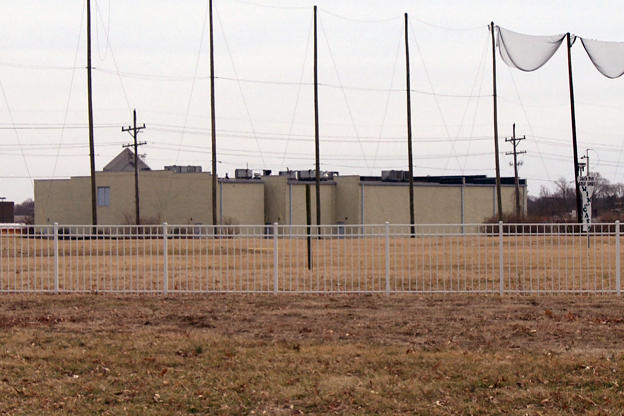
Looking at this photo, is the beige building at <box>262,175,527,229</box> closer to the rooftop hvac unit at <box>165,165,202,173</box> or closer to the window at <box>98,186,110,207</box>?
the rooftop hvac unit at <box>165,165,202,173</box>

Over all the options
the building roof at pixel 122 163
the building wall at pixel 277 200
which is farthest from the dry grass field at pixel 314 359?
the building roof at pixel 122 163

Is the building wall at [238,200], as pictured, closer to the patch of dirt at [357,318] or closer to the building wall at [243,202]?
the building wall at [243,202]

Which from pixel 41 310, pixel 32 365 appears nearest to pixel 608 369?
pixel 32 365

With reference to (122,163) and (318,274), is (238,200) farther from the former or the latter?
(318,274)

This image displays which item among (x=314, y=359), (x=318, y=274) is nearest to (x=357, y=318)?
(x=314, y=359)

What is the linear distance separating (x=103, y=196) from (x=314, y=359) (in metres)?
58.3

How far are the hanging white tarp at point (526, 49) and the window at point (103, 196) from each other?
4399 centimetres

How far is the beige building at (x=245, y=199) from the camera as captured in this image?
205 ft

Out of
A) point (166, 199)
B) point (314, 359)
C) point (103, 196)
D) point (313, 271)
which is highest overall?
point (103, 196)

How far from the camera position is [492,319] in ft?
38.6

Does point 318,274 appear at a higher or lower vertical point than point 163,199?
lower

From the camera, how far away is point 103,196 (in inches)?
2520

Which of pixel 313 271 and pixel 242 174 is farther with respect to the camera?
pixel 242 174

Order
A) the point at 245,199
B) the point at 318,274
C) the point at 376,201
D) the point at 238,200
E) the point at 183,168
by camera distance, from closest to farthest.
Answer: the point at 318,274 < the point at 238,200 < the point at 245,199 < the point at 376,201 < the point at 183,168
